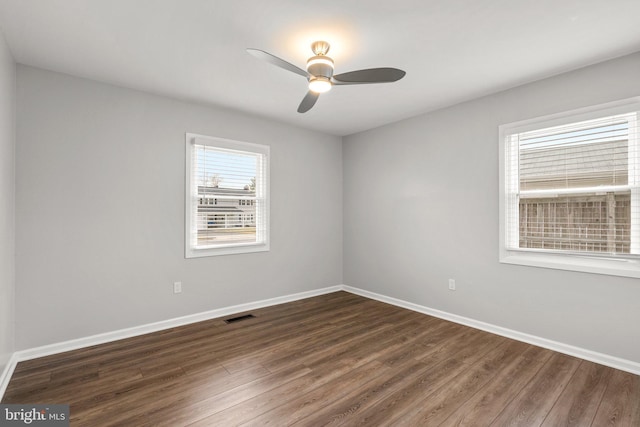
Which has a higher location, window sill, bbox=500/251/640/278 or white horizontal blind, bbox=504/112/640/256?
white horizontal blind, bbox=504/112/640/256

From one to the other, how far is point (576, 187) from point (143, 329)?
4.59 m

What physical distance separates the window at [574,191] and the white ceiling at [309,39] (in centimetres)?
55

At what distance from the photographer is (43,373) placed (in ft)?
8.17

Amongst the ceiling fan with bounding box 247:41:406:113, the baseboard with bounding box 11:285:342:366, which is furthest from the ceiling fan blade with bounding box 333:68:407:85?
the baseboard with bounding box 11:285:342:366

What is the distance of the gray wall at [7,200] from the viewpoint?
2.27 metres

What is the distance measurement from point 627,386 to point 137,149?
15.7 ft

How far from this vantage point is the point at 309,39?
7.70ft

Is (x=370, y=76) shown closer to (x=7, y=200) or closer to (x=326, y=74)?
(x=326, y=74)

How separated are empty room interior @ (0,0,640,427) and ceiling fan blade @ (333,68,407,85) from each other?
0.02 meters

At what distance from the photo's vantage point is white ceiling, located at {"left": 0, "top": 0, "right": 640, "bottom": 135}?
2016 millimetres

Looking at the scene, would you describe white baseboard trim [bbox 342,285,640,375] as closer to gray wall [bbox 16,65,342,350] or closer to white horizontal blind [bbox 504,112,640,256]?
white horizontal blind [bbox 504,112,640,256]

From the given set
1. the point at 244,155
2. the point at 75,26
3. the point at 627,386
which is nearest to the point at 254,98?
the point at 244,155

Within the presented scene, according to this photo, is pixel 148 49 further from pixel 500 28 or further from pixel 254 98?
pixel 500 28
